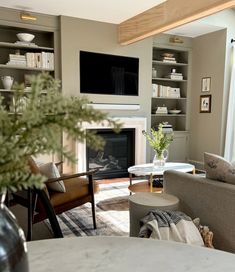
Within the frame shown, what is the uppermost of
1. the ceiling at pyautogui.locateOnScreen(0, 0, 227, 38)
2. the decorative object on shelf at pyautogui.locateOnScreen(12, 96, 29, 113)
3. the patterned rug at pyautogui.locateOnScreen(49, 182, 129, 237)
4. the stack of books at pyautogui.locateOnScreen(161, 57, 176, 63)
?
the ceiling at pyautogui.locateOnScreen(0, 0, 227, 38)

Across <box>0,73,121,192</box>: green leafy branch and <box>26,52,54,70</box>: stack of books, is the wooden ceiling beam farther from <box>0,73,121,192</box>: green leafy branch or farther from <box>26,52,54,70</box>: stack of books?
<box>0,73,121,192</box>: green leafy branch

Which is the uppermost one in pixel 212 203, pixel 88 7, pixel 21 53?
pixel 88 7

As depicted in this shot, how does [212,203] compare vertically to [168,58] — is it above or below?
below

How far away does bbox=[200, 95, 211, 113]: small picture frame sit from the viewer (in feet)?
17.6

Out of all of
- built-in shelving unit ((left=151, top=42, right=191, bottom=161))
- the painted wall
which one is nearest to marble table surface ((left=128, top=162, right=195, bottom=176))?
the painted wall

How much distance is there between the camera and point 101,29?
466cm

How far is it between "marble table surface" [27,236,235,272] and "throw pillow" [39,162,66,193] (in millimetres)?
1452

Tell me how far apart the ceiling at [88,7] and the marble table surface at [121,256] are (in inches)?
138

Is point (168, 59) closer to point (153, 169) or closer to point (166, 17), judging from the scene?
point (166, 17)

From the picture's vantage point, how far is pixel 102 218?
9.84 feet

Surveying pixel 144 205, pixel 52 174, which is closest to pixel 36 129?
pixel 144 205

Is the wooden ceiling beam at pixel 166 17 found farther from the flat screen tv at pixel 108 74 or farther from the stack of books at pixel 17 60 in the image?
the stack of books at pixel 17 60

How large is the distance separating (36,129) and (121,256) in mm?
525

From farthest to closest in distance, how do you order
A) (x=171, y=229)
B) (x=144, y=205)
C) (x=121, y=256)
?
(x=144, y=205) → (x=171, y=229) → (x=121, y=256)
